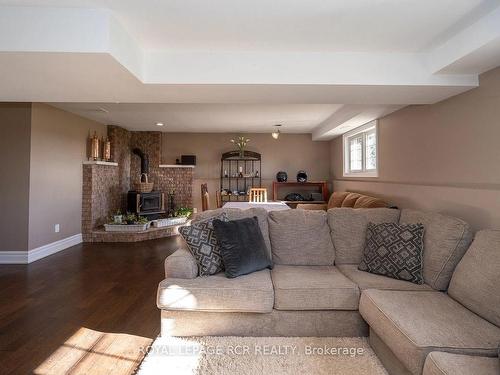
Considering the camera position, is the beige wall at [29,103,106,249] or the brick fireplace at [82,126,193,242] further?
the brick fireplace at [82,126,193,242]

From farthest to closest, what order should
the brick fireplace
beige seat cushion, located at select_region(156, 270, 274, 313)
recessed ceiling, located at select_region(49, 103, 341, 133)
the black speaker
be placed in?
the black speaker
the brick fireplace
recessed ceiling, located at select_region(49, 103, 341, 133)
beige seat cushion, located at select_region(156, 270, 274, 313)

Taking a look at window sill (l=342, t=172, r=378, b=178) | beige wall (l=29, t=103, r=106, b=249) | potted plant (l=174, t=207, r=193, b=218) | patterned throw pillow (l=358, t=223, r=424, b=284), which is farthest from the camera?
potted plant (l=174, t=207, r=193, b=218)

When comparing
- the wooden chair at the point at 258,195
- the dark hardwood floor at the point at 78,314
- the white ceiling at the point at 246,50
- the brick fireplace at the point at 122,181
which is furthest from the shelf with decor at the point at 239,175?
the white ceiling at the point at 246,50

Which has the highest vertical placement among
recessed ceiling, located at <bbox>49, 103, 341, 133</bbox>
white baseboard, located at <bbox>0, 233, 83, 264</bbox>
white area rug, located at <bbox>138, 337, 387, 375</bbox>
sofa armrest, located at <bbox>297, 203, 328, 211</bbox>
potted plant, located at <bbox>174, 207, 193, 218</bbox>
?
recessed ceiling, located at <bbox>49, 103, 341, 133</bbox>

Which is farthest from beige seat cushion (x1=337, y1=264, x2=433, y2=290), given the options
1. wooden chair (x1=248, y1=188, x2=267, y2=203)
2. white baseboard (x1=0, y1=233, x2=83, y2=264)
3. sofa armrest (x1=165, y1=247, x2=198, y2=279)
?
white baseboard (x1=0, y1=233, x2=83, y2=264)

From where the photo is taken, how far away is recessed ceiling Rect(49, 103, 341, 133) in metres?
4.34

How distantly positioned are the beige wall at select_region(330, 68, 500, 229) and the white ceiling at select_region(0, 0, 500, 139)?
21 centimetres

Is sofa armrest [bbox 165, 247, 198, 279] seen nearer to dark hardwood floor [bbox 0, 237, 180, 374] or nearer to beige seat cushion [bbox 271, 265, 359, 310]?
dark hardwood floor [bbox 0, 237, 180, 374]

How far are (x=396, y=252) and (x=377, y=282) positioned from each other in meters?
0.31

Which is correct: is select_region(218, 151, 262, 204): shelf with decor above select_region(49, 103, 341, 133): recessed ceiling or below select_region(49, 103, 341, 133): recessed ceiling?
below

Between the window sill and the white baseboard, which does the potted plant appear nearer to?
the white baseboard

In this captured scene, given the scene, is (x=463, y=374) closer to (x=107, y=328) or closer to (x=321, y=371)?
(x=321, y=371)

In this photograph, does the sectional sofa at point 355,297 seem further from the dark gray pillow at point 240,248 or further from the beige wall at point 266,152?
the beige wall at point 266,152

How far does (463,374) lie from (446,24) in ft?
7.05
